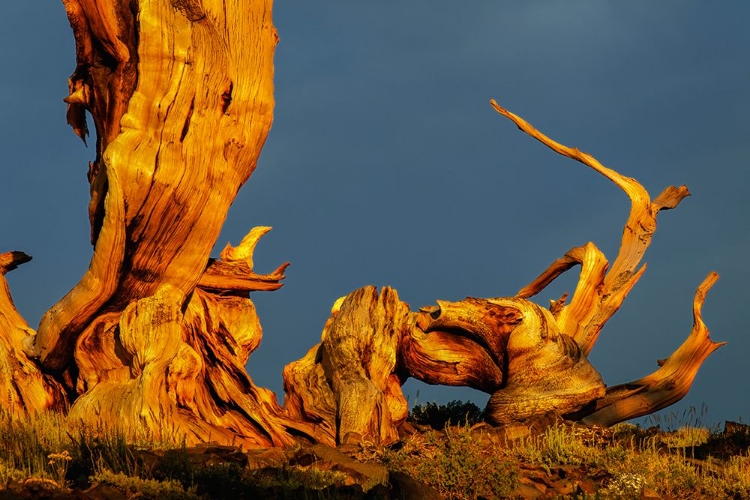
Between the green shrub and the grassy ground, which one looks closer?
the grassy ground

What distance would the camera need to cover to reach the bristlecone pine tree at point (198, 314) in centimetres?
1396

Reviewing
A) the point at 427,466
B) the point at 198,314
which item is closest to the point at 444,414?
the point at 198,314

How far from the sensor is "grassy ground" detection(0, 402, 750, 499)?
957 centimetres

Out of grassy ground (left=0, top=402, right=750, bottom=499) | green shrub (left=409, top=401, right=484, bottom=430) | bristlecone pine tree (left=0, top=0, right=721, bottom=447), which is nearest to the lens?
grassy ground (left=0, top=402, right=750, bottom=499)

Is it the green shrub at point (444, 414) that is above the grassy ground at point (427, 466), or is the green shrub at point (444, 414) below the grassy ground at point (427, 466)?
above

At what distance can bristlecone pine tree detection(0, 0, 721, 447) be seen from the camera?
1396 cm

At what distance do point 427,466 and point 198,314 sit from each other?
531 centimetres

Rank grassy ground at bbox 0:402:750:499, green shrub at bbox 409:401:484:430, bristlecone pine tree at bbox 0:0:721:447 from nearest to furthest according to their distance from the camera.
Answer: grassy ground at bbox 0:402:750:499, bristlecone pine tree at bbox 0:0:721:447, green shrub at bbox 409:401:484:430

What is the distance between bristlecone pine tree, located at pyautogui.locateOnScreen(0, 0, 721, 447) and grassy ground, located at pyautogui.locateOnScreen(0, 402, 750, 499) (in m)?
1.09

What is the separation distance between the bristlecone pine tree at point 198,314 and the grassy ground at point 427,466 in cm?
109

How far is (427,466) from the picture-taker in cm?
1109

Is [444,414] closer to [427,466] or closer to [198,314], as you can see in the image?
[198,314]

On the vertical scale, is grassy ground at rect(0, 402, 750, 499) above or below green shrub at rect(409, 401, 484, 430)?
below

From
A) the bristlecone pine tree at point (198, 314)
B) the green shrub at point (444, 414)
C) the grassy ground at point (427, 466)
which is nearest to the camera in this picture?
the grassy ground at point (427, 466)
